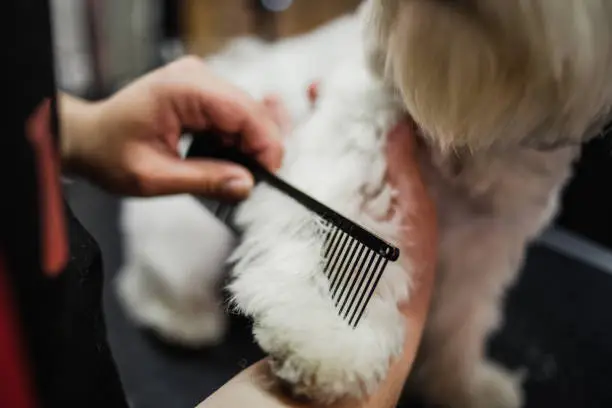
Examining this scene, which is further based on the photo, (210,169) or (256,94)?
(256,94)

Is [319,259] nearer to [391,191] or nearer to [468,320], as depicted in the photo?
[391,191]

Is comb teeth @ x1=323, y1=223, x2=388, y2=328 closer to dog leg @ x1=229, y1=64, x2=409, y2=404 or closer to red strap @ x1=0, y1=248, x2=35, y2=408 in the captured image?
dog leg @ x1=229, y1=64, x2=409, y2=404

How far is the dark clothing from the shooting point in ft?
1.05

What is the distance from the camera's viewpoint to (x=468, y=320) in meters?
0.86

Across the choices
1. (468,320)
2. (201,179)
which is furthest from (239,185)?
(468,320)

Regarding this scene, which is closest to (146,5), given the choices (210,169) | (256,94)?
(256,94)

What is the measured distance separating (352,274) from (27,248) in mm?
252

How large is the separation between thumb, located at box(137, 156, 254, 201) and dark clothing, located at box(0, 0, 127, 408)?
0.30 m

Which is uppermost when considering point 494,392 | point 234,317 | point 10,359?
point 10,359

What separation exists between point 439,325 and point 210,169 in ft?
1.04

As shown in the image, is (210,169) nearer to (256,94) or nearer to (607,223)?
(256,94)

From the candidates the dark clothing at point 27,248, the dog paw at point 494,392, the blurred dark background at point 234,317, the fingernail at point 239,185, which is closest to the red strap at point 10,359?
the dark clothing at point 27,248

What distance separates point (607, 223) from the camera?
1.32 meters

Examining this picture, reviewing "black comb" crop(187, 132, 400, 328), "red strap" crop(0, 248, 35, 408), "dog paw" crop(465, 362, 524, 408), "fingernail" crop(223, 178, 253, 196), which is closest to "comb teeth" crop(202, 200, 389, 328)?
"black comb" crop(187, 132, 400, 328)
